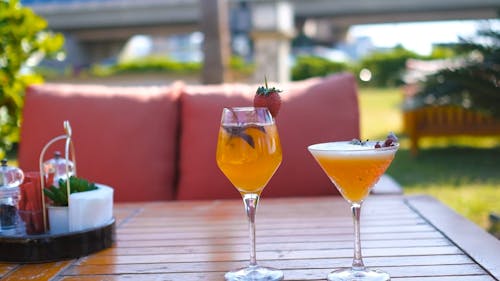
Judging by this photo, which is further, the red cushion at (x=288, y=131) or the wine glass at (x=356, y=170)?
the red cushion at (x=288, y=131)

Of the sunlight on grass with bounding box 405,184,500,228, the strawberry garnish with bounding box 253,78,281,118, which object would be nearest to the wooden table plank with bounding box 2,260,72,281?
the strawberry garnish with bounding box 253,78,281,118

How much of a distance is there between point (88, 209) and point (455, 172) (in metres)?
5.77

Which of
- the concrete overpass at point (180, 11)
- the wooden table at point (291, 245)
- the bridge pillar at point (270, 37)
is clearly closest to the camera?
the wooden table at point (291, 245)

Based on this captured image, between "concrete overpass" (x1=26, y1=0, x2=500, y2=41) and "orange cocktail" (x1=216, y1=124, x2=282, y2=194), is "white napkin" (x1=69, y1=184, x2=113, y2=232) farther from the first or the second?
"concrete overpass" (x1=26, y1=0, x2=500, y2=41)

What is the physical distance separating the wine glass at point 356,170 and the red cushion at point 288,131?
147 centimetres

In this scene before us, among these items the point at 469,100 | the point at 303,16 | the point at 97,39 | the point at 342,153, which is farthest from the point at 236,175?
the point at 97,39

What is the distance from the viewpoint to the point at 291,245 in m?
1.60

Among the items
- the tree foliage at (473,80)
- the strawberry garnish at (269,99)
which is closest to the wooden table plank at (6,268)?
the strawberry garnish at (269,99)

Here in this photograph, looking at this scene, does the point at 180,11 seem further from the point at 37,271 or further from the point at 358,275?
the point at 358,275

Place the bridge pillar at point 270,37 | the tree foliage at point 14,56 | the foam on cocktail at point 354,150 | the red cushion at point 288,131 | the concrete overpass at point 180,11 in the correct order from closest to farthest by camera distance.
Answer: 1. the foam on cocktail at point 354,150
2. the red cushion at point 288,131
3. the tree foliage at point 14,56
4. the bridge pillar at point 270,37
5. the concrete overpass at point 180,11

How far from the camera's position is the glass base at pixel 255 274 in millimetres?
1286

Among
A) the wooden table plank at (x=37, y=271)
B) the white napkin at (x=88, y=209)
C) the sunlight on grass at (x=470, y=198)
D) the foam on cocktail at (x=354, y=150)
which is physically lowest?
the sunlight on grass at (x=470, y=198)

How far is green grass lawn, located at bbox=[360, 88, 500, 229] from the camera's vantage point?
510 cm

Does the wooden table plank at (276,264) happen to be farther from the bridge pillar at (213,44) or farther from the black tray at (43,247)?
the bridge pillar at (213,44)
